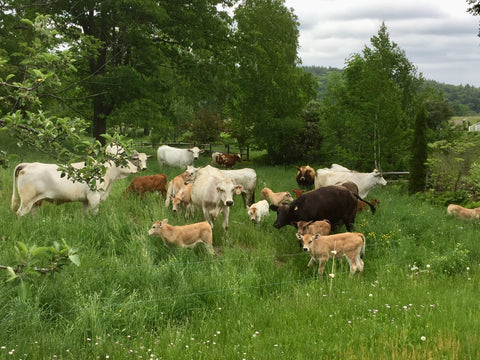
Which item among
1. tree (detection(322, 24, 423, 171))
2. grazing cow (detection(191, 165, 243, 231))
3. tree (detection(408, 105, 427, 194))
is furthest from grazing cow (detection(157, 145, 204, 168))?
grazing cow (detection(191, 165, 243, 231))

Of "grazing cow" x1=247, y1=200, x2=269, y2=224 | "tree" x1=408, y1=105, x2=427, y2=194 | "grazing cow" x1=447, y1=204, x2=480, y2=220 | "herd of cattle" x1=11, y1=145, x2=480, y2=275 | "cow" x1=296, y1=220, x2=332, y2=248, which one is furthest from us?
"tree" x1=408, y1=105, x2=427, y2=194

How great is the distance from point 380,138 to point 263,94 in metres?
8.76

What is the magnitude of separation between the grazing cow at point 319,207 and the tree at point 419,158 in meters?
7.99

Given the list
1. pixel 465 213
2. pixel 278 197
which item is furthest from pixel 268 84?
pixel 465 213

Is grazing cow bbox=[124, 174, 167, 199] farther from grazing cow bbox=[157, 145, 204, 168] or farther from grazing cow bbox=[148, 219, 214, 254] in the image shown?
grazing cow bbox=[157, 145, 204, 168]

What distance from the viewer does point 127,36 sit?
17578 mm

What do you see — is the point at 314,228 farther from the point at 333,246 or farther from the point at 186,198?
the point at 186,198

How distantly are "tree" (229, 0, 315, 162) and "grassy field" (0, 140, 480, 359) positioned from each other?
15246 mm

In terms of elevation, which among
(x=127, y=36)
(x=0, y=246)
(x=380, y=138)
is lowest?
(x=0, y=246)

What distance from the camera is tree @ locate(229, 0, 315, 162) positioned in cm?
2409

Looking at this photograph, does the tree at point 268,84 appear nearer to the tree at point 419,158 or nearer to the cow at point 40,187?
the tree at point 419,158

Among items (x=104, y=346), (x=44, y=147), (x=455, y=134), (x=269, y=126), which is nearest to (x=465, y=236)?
(x=104, y=346)

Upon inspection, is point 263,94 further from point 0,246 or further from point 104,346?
point 104,346

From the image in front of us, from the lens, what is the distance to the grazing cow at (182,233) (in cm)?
766
